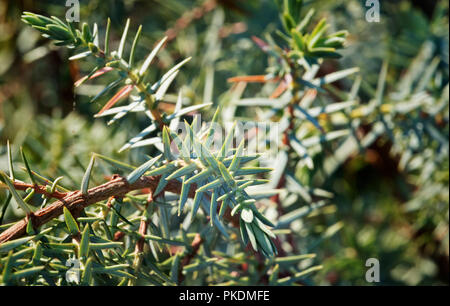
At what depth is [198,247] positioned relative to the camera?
0.37 m

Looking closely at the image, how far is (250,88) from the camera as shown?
2.17ft

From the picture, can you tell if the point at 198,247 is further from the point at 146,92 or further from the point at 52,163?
the point at 52,163

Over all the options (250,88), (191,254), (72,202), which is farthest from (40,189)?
(250,88)

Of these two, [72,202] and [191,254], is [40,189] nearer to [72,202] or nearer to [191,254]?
[72,202]

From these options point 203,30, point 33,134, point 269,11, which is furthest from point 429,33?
point 33,134

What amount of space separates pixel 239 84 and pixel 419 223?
1.15 ft

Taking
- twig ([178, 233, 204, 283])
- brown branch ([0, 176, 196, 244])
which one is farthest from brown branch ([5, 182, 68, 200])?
twig ([178, 233, 204, 283])

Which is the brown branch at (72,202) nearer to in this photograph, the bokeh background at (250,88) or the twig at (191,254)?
the twig at (191,254)

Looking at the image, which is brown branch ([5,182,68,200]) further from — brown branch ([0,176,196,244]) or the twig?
the twig

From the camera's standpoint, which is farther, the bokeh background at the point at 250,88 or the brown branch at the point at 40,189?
the bokeh background at the point at 250,88

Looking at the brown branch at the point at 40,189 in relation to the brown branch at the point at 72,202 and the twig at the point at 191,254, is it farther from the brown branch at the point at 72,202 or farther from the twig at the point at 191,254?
the twig at the point at 191,254

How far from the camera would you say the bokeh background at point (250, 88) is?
0.59 metres

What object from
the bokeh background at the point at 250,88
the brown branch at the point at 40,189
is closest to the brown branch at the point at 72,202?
the brown branch at the point at 40,189

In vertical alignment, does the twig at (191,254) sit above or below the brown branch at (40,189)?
A: below
